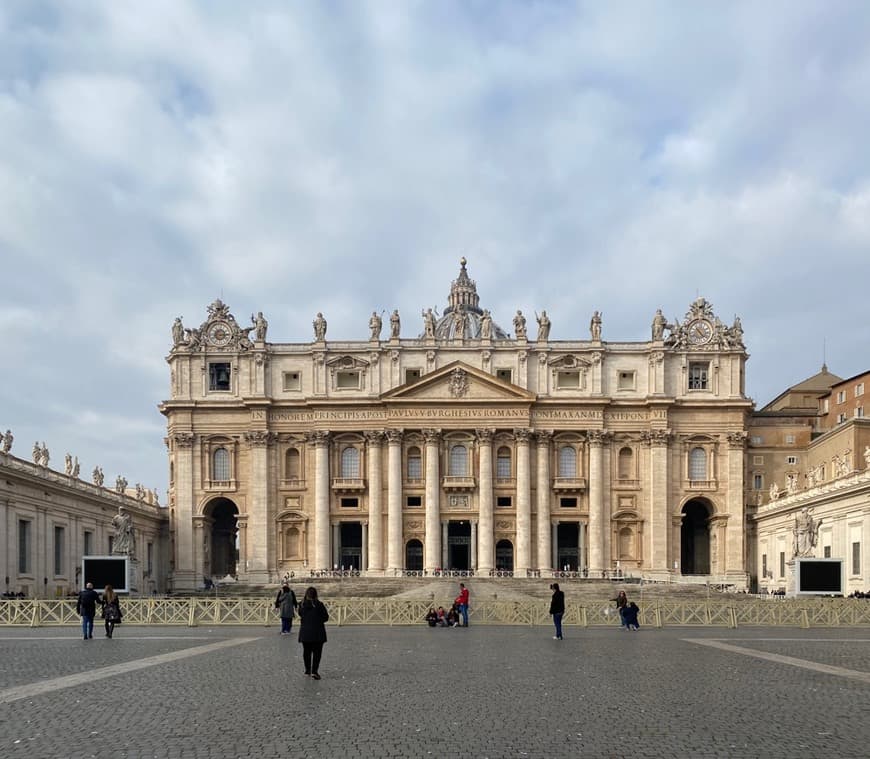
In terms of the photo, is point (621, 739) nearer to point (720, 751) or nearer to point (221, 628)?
point (720, 751)

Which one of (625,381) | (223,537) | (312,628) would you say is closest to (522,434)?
(625,381)

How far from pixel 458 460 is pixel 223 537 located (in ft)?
74.7

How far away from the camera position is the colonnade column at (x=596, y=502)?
8138 cm

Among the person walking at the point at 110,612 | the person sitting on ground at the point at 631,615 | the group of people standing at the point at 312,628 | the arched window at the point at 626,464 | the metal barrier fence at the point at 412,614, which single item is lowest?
the metal barrier fence at the point at 412,614

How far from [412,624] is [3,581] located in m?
23.6

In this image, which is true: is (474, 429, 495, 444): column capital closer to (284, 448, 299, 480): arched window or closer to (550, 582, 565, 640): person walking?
(284, 448, 299, 480): arched window

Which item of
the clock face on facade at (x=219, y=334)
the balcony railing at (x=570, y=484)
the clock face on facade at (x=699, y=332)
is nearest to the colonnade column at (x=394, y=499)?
the balcony railing at (x=570, y=484)

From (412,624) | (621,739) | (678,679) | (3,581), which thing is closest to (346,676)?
(678,679)

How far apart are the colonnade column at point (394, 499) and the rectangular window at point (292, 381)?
8701 millimetres

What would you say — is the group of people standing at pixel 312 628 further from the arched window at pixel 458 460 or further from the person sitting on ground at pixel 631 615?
the arched window at pixel 458 460

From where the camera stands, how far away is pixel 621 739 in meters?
13.3

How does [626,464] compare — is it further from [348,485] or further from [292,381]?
[292,381]

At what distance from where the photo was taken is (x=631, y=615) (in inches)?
1398

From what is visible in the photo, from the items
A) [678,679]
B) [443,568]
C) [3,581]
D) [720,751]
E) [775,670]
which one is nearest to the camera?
[720,751]
